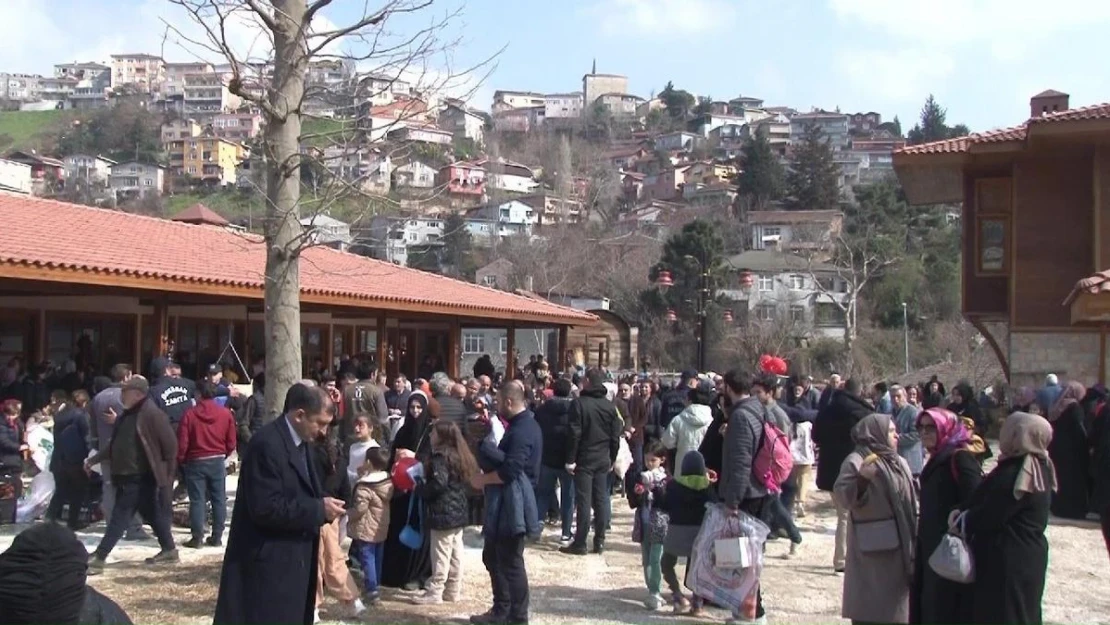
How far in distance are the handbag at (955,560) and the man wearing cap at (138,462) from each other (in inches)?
228

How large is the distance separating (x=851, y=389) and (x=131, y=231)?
40.5 ft

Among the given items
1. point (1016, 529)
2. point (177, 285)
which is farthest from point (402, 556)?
point (177, 285)

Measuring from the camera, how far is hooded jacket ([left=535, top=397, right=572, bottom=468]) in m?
9.70

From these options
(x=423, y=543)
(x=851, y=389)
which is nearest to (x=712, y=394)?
(x=851, y=389)

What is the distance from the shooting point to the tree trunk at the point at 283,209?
793 centimetres

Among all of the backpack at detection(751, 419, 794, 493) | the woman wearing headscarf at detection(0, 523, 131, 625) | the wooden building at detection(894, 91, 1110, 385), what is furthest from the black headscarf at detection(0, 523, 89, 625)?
the wooden building at detection(894, 91, 1110, 385)

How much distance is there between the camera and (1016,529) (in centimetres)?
475

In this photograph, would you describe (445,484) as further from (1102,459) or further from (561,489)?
(1102,459)

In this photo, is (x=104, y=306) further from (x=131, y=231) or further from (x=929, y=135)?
(x=929, y=135)

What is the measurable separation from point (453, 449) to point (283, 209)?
2.20 m

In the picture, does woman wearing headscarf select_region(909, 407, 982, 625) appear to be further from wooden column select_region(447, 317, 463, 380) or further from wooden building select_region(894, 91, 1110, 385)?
wooden column select_region(447, 317, 463, 380)

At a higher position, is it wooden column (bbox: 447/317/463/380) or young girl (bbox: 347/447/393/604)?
wooden column (bbox: 447/317/463/380)

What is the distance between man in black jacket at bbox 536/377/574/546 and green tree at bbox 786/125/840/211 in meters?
74.5

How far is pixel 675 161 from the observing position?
132 metres
